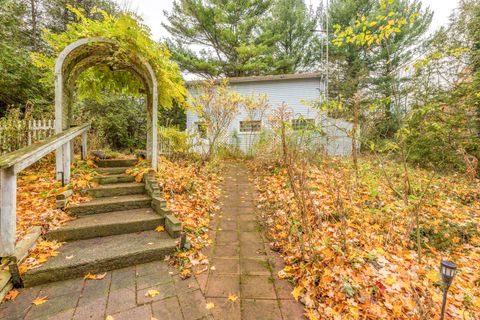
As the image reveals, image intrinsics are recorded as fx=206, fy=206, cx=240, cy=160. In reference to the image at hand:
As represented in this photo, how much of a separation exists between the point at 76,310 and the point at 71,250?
0.92 meters

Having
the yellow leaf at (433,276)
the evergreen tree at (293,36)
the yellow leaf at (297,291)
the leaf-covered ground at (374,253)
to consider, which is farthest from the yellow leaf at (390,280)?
the evergreen tree at (293,36)

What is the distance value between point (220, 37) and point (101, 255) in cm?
1426

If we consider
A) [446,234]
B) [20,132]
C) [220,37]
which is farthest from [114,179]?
[220,37]

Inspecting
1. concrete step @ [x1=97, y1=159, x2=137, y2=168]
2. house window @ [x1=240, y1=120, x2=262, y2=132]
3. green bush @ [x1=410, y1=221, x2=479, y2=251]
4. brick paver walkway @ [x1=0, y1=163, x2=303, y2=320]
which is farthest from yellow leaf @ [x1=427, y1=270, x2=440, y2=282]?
house window @ [x1=240, y1=120, x2=262, y2=132]

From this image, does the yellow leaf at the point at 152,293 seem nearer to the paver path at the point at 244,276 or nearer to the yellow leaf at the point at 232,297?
the paver path at the point at 244,276

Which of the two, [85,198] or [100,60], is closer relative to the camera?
[85,198]

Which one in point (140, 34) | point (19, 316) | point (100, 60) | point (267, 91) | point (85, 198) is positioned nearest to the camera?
point (19, 316)

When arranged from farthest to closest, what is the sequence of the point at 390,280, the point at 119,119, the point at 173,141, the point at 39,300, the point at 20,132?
1. the point at 119,119
2. the point at 173,141
3. the point at 20,132
4. the point at 390,280
5. the point at 39,300

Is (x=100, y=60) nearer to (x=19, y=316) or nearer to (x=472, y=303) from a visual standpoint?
(x=19, y=316)

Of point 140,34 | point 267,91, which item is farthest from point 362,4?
point 140,34

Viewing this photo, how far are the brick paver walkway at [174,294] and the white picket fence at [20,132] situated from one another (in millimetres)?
4358

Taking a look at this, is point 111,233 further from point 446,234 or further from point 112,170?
point 446,234

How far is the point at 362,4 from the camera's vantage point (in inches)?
507

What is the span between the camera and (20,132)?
15.7 feet
